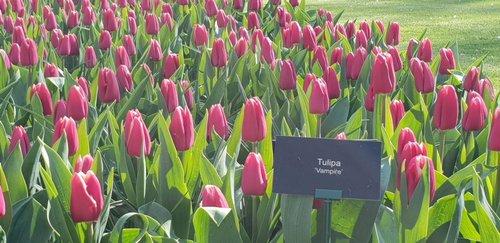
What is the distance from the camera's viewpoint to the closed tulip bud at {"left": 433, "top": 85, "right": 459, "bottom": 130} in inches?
85.2

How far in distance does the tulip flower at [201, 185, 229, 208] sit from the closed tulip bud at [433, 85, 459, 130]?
743mm

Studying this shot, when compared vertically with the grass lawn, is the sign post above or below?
below

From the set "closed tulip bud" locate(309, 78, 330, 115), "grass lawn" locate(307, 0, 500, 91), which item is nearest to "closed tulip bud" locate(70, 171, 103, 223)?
"closed tulip bud" locate(309, 78, 330, 115)

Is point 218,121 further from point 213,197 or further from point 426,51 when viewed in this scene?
point 426,51

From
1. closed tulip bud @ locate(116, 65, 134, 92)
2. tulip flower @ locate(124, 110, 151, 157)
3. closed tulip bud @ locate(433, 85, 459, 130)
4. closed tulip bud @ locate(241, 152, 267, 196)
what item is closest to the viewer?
closed tulip bud @ locate(241, 152, 267, 196)

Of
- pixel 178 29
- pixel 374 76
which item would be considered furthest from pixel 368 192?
pixel 178 29

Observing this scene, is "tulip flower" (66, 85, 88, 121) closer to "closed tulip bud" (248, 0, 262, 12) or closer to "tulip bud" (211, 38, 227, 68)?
"tulip bud" (211, 38, 227, 68)

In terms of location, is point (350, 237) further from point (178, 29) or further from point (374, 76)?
point (178, 29)

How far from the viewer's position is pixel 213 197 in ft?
5.53

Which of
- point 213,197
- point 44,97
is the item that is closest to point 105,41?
point 44,97

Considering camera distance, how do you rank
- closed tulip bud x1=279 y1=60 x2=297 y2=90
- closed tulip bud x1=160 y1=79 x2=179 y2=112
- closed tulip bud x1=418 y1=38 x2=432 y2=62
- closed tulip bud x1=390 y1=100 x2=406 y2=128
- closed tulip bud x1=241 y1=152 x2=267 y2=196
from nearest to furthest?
closed tulip bud x1=241 y1=152 x2=267 y2=196
closed tulip bud x1=390 y1=100 x2=406 y2=128
closed tulip bud x1=160 y1=79 x2=179 y2=112
closed tulip bud x1=279 y1=60 x2=297 y2=90
closed tulip bud x1=418 y1=38 x2=432 y2=62

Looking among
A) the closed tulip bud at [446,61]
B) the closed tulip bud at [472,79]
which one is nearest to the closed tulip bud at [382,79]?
the closed tulip bud at [472,79]

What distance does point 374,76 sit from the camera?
2473 mm

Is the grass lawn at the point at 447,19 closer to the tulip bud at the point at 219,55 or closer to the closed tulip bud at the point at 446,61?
the closed tulip bud at the point at 446,61
